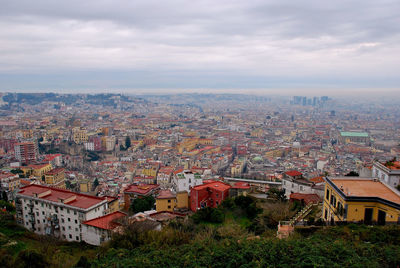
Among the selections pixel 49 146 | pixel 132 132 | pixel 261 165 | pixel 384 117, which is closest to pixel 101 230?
pixel 261 165

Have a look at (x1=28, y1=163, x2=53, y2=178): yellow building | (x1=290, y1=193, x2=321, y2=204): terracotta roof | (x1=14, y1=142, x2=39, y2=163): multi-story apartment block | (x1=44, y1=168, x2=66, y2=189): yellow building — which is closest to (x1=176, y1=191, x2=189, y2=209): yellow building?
(x1=290, y1=193, x2=321, y2=204): terracotta roof

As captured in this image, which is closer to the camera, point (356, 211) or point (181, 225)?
point (356, 211)

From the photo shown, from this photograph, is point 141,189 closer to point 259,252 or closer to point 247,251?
point 247,251

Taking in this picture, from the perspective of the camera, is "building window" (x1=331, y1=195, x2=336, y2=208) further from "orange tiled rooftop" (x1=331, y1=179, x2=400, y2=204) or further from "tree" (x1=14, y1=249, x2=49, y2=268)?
"tree" (x1=14, y1=249, x2=49, y2=268)

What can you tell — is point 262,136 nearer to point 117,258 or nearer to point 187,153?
point 187,153

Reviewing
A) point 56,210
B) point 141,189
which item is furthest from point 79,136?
point 56,210

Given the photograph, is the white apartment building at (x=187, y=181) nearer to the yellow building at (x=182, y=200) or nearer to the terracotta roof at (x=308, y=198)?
the yellow building at (x=182, y=200)
